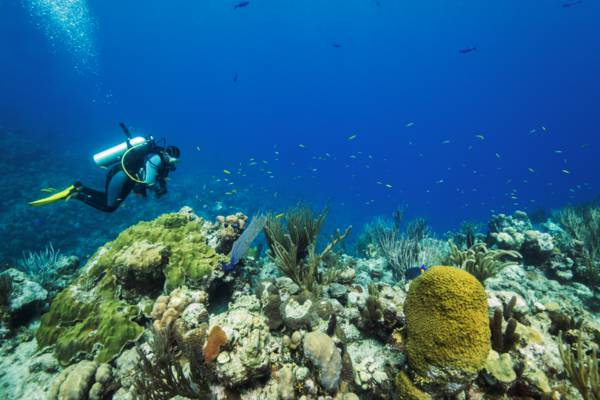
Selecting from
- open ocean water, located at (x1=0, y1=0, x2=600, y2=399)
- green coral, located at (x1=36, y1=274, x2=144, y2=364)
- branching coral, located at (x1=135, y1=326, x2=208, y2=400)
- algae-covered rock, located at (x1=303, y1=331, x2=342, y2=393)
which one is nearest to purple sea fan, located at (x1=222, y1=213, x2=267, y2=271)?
green coral, located at (x1=36, y1=274, x2=144, y2=364)

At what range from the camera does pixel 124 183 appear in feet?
24.3

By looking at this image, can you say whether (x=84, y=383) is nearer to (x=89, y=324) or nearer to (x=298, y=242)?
(x=89, y=324)

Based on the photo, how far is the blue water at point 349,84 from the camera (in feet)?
346

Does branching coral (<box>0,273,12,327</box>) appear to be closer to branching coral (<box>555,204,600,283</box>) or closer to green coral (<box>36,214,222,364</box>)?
green coral (<box>36,214,222,364</box>)

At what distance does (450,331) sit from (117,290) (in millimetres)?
5200

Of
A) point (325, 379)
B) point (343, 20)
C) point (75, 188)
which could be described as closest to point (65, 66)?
point (343, 20)

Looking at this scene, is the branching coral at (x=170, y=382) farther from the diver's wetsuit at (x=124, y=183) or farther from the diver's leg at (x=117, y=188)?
the diver's leg at (x=117, y=188)

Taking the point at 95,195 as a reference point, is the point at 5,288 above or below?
below

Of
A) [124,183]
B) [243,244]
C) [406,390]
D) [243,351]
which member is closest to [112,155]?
A: [124,183]

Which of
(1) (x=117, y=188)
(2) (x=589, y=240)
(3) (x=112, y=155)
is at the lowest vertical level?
(1) (x=117, y=188)

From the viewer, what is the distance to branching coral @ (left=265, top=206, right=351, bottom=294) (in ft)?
15.6

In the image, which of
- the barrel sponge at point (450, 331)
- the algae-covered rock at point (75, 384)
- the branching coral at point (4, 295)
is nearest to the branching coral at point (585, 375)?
the barrel sponge at point (450, 331)

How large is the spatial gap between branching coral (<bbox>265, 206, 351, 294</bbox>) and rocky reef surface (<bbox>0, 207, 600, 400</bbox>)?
36mm

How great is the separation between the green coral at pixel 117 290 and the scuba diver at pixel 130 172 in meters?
2.03
